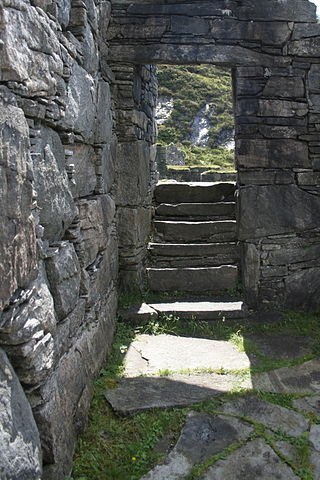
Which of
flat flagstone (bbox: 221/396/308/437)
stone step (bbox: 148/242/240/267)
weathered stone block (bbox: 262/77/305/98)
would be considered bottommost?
flat flagstone (bbox: 221/396/308/437)

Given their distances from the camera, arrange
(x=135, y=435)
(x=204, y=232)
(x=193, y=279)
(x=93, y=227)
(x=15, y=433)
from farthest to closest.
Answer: (x=204, y=232)
(x=193, y=279)
(x=93, y=227)
(x=135, y=435)
(x=15, y=433)

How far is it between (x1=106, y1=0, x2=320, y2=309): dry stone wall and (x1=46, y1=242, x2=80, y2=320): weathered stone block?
2714mm

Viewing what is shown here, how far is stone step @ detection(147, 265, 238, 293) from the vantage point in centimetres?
572

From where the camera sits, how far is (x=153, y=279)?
5746mm

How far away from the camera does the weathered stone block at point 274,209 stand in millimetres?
5160

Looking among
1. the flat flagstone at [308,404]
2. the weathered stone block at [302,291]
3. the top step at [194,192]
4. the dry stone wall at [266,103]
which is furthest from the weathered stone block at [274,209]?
the flat flagstone at [308,404]

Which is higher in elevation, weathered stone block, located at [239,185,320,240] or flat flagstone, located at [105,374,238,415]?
weathered stone block, located at [239,185,320,240]

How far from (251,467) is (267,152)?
345 centimetres

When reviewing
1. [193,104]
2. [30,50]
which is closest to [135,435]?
[30,50]

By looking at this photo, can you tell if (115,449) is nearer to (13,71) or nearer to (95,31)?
(13,71)

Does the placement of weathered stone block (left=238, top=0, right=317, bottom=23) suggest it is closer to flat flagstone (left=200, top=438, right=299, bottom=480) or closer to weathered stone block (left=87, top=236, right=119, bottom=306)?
weathered stone block (left=87, top=236, right=119, bottom=306)

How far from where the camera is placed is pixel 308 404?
3.41 meters

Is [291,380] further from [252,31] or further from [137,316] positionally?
[252,31]

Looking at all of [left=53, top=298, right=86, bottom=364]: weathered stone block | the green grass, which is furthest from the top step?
[left=53, top=298, right=86, bottom=364]: weathered stone block
